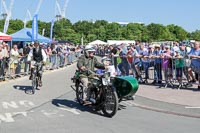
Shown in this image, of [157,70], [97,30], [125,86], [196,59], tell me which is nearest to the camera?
[125,86]

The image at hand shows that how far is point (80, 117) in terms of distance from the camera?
30.2 ft

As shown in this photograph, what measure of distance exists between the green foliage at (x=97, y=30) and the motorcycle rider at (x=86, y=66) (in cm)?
8758

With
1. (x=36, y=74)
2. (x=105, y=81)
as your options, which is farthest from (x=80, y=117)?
(x=36, y=74)

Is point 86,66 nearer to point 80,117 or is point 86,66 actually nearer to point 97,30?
point 80,117

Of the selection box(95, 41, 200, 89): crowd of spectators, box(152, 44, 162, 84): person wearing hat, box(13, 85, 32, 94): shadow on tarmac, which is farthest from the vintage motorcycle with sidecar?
box(152, 44, 162, 84): person wearing hat

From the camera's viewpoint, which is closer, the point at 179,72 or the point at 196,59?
the point at 196,59

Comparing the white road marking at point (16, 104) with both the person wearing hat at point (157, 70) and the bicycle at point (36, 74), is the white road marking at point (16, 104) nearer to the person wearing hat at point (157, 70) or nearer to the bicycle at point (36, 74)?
the bicycle at point (36, 74)

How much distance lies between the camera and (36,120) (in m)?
8.82

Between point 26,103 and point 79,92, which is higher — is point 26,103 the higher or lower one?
the lower one

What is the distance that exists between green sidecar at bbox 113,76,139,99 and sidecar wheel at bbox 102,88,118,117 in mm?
437

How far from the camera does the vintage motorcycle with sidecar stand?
9172 millimetres

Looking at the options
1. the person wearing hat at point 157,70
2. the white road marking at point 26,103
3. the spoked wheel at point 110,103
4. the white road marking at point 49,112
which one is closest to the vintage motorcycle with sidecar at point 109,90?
the spoked wheel at point 110,103

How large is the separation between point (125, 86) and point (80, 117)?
1345 mm

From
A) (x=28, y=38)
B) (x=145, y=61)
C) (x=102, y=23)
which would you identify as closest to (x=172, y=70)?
(x=145, y=61)
